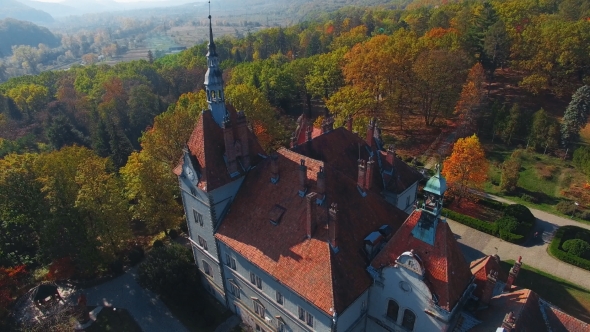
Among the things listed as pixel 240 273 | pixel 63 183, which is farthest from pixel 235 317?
pixel 63 183

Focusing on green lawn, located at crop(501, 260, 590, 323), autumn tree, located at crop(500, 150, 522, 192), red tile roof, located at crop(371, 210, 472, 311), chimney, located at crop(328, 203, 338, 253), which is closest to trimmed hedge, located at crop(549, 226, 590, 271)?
green lawn, located at crop(501, 260, 590, 323)

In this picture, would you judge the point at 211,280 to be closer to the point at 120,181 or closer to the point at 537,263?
the point at 120,181

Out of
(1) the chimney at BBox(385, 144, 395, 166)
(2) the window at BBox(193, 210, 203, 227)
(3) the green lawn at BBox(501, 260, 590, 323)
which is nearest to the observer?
(2) the window at BBox(193, 210, 203, 227)

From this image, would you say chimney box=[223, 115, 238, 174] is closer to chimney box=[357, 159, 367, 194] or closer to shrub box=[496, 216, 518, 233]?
chimney box=[357, 159, 367, 194]

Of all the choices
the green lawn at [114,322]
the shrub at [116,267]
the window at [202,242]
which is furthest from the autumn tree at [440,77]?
the green lawn at [114,322]

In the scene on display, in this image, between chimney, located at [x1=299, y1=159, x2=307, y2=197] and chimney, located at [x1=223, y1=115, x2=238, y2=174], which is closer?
chimney, located at [x1=299, y1=159, x2=307, y2=197]

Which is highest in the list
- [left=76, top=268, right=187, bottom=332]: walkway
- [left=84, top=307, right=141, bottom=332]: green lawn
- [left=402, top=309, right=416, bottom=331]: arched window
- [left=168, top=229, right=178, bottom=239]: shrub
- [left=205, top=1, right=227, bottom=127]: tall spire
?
[left=205, top=1, right=227, bottom=127]: tall spire
